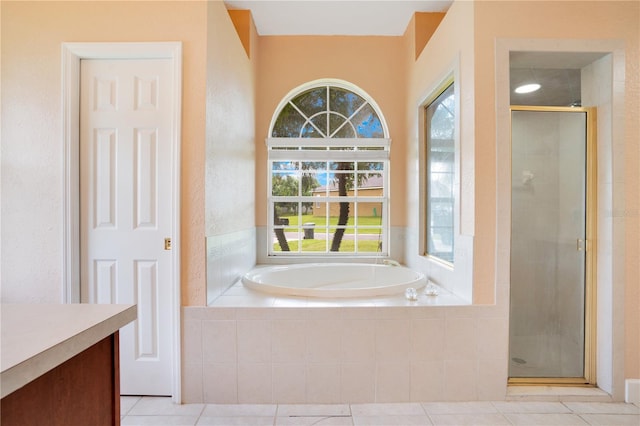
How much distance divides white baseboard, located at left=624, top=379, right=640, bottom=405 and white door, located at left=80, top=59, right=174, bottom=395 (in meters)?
2.85

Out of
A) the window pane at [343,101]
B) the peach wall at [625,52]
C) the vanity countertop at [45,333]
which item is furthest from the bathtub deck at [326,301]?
the window pane at [343,101]

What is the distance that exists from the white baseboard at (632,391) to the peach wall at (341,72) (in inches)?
81.0

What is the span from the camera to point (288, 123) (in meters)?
3.65

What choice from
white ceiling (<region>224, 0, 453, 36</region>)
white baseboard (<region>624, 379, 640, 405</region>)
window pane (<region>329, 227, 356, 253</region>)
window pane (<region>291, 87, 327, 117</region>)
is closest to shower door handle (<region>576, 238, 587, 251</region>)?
white baseboard (<region>624, 379, 640, 405</region>)

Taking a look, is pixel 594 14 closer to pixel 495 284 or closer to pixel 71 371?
pixel 495 284

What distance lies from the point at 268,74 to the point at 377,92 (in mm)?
1173

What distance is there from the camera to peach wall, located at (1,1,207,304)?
2031 mm

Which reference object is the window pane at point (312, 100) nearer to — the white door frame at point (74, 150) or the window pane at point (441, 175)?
the window pane at point (441, 175)

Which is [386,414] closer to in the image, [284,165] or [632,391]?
[632,391]

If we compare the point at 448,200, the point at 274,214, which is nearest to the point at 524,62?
the point at 448,200

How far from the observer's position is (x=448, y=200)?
2576 mm

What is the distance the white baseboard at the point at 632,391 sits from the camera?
6.72 feet

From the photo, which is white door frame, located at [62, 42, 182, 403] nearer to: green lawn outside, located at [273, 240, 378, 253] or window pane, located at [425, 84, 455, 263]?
green lawn outside, located at [273, 240, 378, 253]

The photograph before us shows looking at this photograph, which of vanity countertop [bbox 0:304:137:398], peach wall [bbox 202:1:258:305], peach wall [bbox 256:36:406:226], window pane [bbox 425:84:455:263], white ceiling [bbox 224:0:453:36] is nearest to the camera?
vanity countertop [bbox 0:304:137:398]
